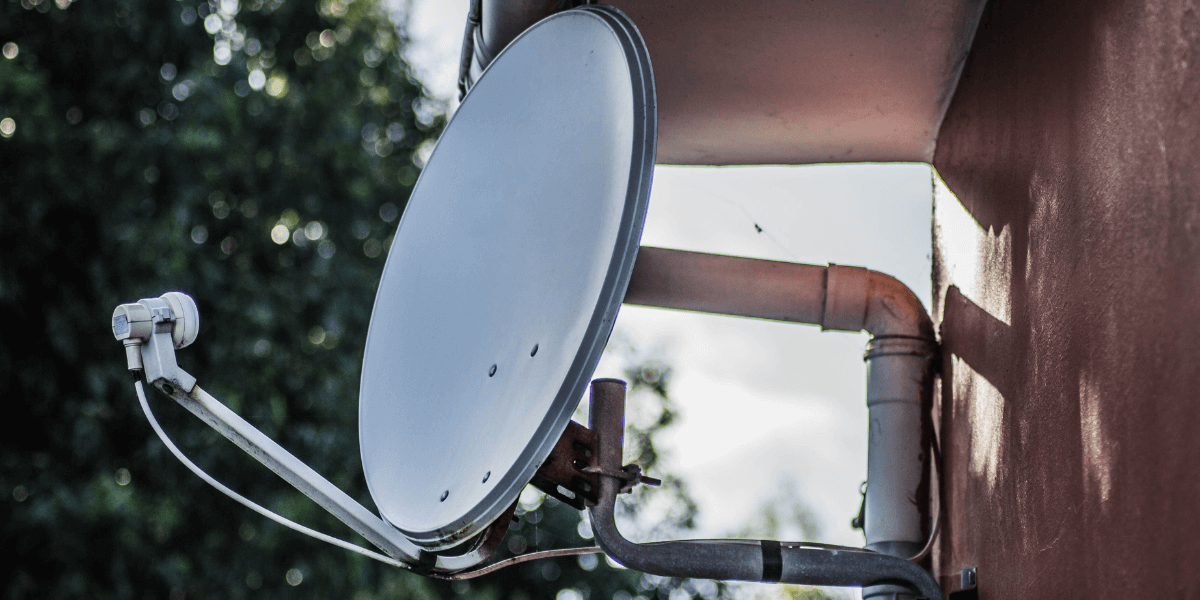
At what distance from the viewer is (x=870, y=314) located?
7.47 feet

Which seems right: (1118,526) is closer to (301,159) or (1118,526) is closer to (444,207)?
(444,207)

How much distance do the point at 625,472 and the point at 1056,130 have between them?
765 mm

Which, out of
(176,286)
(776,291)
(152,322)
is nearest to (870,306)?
(776,291)

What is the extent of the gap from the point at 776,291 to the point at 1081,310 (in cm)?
93

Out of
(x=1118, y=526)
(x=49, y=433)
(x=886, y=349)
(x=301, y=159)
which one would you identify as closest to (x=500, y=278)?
(x=886, y=349)

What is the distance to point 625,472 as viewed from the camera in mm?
1712

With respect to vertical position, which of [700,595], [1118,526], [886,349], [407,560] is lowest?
[700,595]

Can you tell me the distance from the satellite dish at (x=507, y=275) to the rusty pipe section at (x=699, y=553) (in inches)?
7.6

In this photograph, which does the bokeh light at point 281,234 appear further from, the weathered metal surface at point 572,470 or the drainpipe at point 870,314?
the weathered metal surface at point 572,470

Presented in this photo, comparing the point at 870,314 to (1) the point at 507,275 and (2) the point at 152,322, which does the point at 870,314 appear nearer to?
(1) the point at 507,275

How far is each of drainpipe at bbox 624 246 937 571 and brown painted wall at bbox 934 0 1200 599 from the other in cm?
A: 14

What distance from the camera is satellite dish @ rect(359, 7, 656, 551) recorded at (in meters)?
1.41

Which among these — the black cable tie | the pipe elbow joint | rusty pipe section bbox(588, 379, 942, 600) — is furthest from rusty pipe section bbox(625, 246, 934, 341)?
the black cable tie

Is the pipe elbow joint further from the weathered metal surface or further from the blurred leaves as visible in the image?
the blurred leaves
